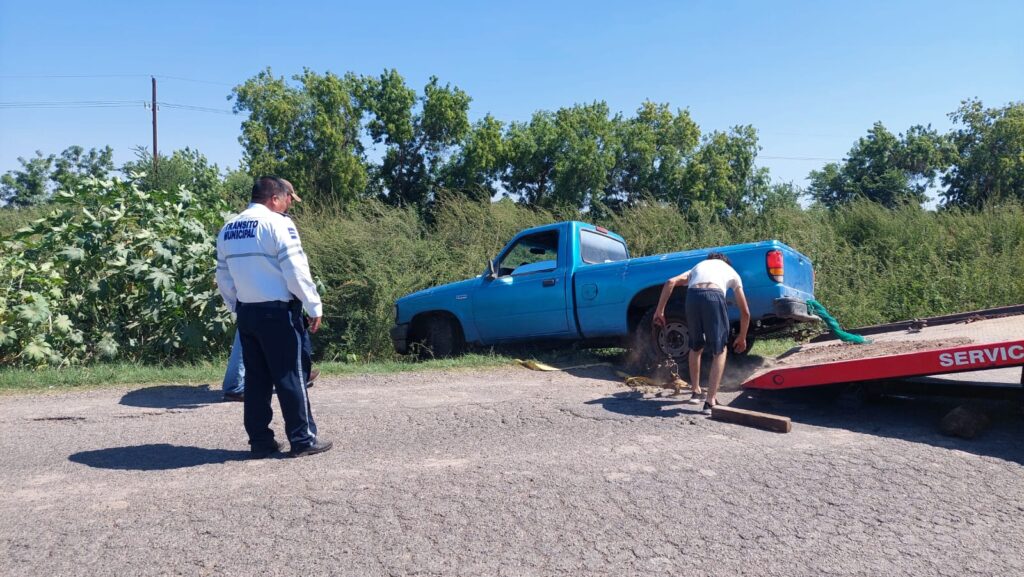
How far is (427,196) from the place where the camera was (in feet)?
106

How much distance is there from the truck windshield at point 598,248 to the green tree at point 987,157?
24.2 metres

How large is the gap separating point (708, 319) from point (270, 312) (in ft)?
12.4

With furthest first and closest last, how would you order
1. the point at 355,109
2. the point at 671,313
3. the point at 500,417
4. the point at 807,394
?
1. the point at 355,109
2. the point at 671,313
3. the point at 807,394
4. the point at 500,417

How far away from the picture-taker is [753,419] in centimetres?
559

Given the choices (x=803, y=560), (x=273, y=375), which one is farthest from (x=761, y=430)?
(x=273, y=375)

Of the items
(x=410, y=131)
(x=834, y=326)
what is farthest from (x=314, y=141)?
(x=834, y=326)

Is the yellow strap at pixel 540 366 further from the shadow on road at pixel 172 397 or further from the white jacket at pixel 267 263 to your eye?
the white jacket at pixel 267 263

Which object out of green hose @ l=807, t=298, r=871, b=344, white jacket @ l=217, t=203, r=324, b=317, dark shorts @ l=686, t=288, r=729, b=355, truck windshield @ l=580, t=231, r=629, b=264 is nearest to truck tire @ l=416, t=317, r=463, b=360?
truck windshield @ l=580, t=231, r=629, b=264

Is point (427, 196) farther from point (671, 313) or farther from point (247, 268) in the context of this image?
point (247, 268)

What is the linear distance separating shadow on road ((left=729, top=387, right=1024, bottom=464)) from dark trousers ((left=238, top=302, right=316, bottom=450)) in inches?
157

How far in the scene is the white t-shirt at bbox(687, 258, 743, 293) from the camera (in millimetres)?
6375

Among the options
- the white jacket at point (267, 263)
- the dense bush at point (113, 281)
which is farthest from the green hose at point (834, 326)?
the dense bush at point (113, 281)

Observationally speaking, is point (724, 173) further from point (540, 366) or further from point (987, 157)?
point (540, 366)

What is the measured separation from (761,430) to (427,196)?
27892 mm
